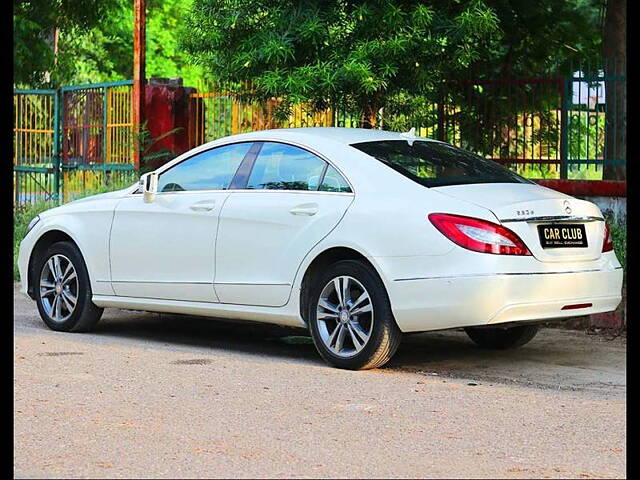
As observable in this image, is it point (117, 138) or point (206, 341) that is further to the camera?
point (117, 138)

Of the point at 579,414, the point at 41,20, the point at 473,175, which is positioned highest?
the point at 41,20

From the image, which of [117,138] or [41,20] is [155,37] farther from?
[117,138]

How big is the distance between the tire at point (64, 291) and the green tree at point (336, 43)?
10.2 ft

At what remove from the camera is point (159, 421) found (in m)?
7.25

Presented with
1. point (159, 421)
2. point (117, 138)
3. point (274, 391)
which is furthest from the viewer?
point (117, 138)

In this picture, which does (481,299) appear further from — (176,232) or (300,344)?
(176,232)

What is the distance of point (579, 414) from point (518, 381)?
1239 mm

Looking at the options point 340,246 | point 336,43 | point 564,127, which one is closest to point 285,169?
point 340,246

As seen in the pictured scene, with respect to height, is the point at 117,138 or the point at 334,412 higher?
the point at 117,138

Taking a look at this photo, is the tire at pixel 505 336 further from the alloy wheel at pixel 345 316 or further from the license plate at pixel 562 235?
the alloy wheel at pixel 345 316

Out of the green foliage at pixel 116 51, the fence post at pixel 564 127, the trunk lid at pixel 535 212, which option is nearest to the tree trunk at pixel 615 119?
the fence post at pixel 564 127

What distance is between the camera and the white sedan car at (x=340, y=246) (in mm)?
8695

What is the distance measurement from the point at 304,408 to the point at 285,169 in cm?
260
